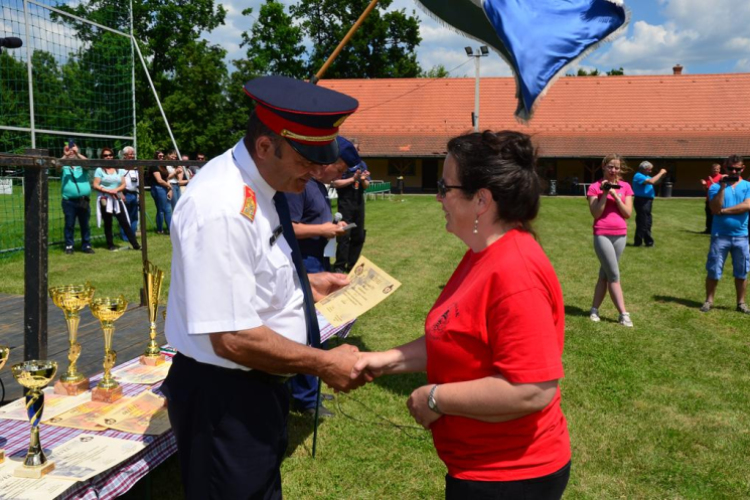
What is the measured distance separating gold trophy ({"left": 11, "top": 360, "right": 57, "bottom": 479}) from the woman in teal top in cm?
1038

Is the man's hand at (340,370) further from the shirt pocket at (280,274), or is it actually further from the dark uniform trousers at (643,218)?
the dark uniform trousers at (643,218)

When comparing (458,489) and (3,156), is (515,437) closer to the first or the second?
(458,489)

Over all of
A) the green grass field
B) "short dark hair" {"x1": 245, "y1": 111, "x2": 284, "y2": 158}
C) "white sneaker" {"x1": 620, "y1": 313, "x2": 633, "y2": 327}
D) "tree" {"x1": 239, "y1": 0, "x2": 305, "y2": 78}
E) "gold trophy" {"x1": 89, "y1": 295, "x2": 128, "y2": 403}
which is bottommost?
the green grass field

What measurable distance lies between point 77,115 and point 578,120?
31.0m

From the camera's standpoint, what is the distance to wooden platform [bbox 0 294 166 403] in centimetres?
398

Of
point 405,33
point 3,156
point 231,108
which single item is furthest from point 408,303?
point 405,33

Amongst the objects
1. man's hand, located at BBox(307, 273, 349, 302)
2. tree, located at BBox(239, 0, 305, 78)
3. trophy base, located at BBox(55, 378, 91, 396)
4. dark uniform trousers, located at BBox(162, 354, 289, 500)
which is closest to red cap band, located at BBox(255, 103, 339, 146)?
dark uniform trousers, located at BBox(162, 354, 289, 500)

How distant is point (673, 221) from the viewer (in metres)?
20.0

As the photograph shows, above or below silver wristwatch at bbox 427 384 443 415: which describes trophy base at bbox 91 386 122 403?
below

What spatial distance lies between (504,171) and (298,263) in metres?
0.91

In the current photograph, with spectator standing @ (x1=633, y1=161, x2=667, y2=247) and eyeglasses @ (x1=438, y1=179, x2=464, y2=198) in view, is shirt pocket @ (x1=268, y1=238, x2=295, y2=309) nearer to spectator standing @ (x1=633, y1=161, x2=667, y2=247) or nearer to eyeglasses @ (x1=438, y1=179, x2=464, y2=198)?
eyeglasses @ (x1=438, y1=179, x2=464, y2=198)

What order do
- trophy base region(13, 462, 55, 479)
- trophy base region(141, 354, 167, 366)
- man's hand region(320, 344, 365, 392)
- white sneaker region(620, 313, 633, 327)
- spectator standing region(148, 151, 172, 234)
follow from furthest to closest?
spectator standing region(148, 151, 172, 234)
white sneaker region(620, 313, 633, 327)
trophy base region(141, 354, 167, 366)
trophy base region(13, 462, 55, 479)
man's hand region(320, 344, 365, 392)

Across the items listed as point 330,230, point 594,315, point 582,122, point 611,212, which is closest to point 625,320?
point 594,315

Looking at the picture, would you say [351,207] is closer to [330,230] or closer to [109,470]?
[330,230]
